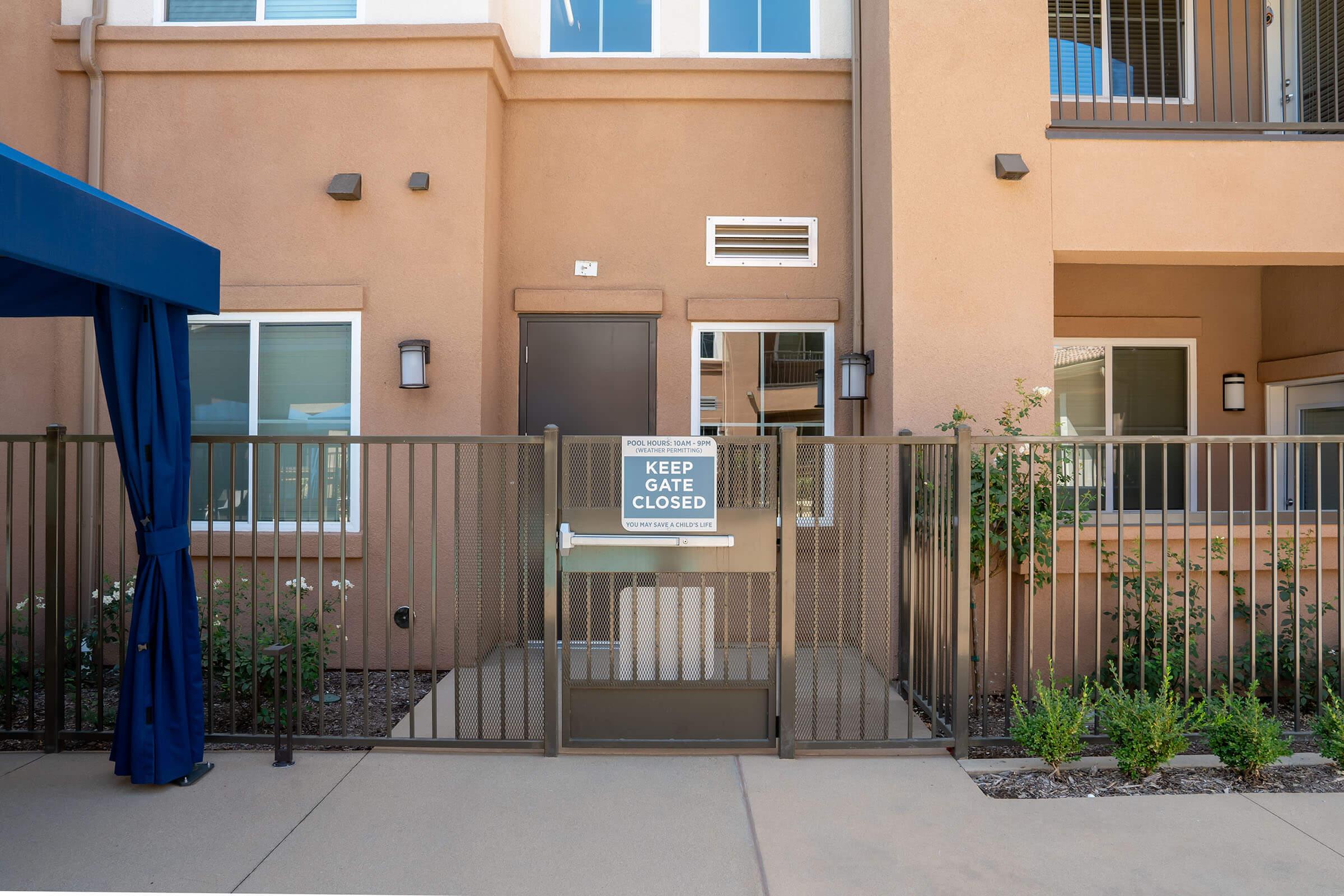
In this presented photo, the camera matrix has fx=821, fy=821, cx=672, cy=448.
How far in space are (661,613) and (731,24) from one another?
507 cm

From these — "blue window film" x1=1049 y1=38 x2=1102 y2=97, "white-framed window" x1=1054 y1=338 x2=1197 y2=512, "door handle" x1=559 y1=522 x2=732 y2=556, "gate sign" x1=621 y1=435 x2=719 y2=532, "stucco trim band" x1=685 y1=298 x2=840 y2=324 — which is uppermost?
"blue window film" x1=1049 y1=38 x2=1102 y2=97

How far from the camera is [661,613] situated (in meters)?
4.43

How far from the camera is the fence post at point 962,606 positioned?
173 inches

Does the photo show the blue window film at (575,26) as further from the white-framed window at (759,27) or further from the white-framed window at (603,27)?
the white-framed window at (759,27)

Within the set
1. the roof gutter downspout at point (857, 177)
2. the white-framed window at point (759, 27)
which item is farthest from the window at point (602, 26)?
the roof gutter downspout at point (857, 177)

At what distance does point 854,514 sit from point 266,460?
14.6 feet

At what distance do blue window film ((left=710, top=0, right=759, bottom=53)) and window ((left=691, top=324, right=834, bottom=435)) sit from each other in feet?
7.72

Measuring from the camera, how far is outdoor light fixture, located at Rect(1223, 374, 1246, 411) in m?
7.50

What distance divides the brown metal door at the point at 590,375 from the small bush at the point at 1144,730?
3.81m

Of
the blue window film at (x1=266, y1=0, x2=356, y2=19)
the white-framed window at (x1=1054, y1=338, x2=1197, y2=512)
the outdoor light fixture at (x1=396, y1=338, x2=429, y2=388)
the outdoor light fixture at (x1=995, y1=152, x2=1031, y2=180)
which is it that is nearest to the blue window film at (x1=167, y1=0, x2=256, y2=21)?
the blue window film at (x1=266, y1=0, x2=356, y2=19)

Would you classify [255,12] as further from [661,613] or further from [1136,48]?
[1136,48]

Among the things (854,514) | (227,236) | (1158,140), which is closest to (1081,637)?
(854,514)

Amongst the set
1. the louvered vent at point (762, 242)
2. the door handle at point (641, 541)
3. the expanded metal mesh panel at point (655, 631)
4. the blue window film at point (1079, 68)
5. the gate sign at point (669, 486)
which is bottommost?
the expanded metal mesh panel at point (655, 631)

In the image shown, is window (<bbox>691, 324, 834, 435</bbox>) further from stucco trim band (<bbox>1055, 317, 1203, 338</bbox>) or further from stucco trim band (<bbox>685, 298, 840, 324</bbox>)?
stucco trim band (<bbox>1055, 317, 1203, 338</bbox>)
